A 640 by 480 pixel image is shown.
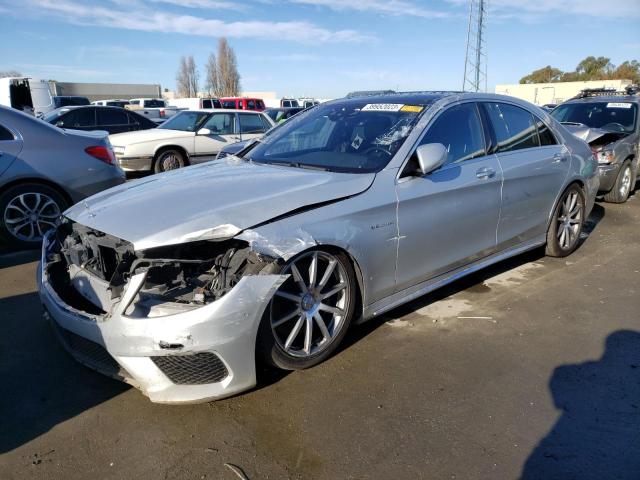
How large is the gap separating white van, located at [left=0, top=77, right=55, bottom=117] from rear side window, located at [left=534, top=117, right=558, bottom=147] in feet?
67.7

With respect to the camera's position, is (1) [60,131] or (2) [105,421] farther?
(1) [60,131]

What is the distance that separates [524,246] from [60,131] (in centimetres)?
509

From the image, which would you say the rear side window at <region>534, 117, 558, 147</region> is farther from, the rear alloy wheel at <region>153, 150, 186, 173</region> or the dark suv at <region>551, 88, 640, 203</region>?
the rear alloy wheel at <region>153, 150, 186, 173</region>

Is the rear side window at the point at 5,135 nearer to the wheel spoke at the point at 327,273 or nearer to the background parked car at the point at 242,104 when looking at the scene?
the wheel spoke at the point at 327,273

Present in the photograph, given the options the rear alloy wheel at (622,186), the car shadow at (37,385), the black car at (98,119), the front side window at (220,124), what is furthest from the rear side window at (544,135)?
the black car at (98,119)

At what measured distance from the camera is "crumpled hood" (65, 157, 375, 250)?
104 inches

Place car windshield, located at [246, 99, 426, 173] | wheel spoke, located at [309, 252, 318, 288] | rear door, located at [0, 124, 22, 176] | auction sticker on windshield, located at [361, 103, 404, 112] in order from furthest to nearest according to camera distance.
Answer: rear door, located at [0, 124, 22, 176], auction sticker on windshield, located at [361, 103, 404, 112], car windshield, located at [246, 99, 426, 173], wheel spoke, located at [309, 252, 318, 288]

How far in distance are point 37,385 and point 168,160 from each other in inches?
312

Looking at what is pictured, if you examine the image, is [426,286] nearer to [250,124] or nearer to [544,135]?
[544,135]

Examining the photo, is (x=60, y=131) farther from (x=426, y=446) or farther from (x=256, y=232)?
(x=426, y=446)

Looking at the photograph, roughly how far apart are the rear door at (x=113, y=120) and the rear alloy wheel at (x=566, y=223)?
10.6 m

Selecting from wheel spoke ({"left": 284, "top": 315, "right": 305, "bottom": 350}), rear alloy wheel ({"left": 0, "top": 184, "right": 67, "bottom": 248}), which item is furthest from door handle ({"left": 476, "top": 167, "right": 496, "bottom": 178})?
rear alloy wheel ({"left": 0, "top": 184, "right": 67, "bottom": 248})

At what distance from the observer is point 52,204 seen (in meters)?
5.41

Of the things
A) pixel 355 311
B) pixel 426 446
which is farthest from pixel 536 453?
pixel 355 311
